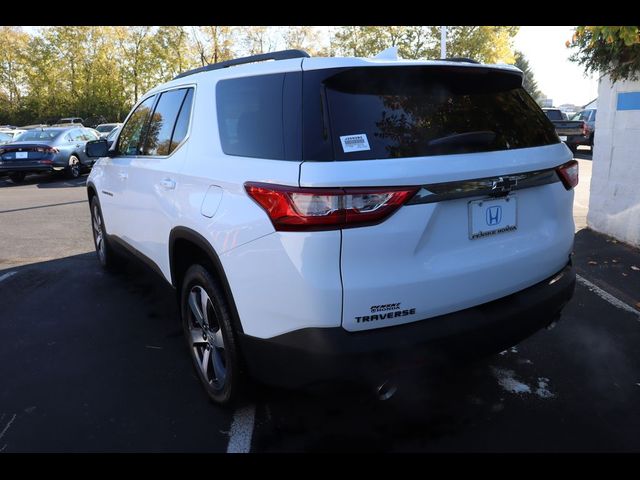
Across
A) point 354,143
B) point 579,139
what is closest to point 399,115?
point 354,143

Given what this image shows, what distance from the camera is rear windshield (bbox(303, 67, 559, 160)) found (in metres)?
2.11

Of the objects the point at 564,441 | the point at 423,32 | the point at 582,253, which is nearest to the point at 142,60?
the point at 423,32

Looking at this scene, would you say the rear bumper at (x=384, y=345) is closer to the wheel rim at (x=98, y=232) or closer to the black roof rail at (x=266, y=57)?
the black roof rail at (x=266, y=57)

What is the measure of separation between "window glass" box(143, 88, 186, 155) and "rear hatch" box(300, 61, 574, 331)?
151 centimetres

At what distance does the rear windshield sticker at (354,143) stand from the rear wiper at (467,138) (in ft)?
0.96

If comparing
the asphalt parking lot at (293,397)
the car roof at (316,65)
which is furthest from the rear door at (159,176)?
the asphalt parking lot at (293,397)

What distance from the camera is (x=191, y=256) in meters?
3.01

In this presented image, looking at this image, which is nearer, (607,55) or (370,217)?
(370,217)

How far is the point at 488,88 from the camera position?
259cm

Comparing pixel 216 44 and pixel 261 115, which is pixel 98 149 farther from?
pixel 216 44

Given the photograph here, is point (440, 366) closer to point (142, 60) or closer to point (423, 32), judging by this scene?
point (423, 32)

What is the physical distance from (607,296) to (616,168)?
7.82ft

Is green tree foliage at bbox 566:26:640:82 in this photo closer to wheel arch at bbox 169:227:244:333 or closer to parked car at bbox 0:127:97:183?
wheel arch at bbox 169:227:244:333

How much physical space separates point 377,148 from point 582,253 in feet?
14.9
